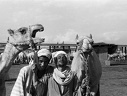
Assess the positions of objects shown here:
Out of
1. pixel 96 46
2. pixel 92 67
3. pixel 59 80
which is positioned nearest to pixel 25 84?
pixel 59 80

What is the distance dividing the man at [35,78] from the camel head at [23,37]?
0.24m

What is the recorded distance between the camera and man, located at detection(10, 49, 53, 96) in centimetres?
289

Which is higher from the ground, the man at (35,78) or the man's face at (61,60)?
the man's face at (61,60)

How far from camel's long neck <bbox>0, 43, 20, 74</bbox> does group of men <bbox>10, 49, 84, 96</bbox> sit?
471 mm

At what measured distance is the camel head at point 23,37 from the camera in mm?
3152

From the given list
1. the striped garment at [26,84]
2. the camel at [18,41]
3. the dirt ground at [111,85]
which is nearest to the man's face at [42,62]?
the striped garment at [26,84]

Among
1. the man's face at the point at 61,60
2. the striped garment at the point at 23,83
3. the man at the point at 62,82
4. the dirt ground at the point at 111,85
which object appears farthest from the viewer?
the dirt ground at the point at 111,85

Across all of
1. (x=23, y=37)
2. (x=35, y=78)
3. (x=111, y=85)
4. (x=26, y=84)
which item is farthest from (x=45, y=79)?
(x=111, y=85)

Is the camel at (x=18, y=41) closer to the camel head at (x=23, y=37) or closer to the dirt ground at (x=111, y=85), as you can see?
the camel head at (x=23, y=37)

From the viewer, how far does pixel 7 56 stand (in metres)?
3.46

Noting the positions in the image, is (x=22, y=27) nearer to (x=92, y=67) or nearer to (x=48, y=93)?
(x=48, y=93)

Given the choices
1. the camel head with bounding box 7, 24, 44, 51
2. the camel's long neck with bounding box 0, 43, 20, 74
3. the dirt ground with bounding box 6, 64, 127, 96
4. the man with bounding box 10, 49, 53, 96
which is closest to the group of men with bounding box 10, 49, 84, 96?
the man with bounding box 10, 49, 53, 96

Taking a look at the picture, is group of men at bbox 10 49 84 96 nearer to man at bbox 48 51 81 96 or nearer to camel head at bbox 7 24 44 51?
man at bbox 48 51 81 96

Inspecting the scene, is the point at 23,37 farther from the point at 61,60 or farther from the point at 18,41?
the point at 61,60
